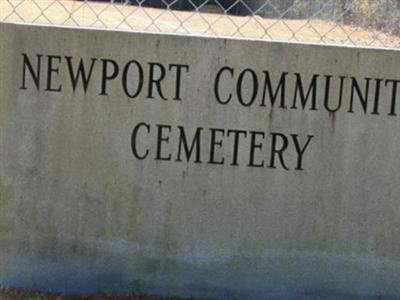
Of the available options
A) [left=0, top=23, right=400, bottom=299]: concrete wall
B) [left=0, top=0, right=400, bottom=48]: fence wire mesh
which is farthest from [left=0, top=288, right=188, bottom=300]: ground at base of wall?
[left=0, top=0, right=400, bottom=48]: fence wire mesh

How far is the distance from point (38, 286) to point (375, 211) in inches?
63.7

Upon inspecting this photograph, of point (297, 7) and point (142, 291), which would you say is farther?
point (297, 7)

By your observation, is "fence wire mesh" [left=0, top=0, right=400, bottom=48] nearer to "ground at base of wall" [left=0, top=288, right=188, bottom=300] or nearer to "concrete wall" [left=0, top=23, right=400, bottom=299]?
"concrete wall" [left=0, top=23, right=400, bottom=299]

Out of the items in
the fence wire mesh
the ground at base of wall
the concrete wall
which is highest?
the fence wire mesh

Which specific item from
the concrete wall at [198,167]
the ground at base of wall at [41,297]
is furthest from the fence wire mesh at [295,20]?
the ground at base of wall at [41,297]

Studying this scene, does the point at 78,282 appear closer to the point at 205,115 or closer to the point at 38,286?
the point at 38,286

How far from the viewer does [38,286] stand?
197 inches

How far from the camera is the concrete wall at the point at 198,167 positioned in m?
4.84

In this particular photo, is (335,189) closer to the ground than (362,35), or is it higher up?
closer to the ground

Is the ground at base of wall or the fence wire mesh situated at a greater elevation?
the fence wire mesh

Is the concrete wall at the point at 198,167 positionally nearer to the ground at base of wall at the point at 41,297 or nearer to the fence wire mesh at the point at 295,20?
the ground at base of wall at the point at 41,297

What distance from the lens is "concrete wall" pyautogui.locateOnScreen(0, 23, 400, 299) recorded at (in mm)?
4840

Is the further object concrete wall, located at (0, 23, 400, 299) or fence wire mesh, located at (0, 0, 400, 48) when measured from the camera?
fence wire mesh, located at (0, 0, 400, 48)

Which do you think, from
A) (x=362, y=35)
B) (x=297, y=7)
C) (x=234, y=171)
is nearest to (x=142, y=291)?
(x=234, y=171)
